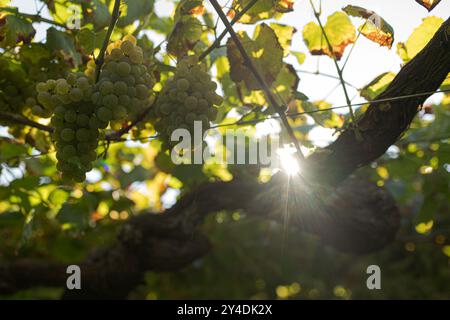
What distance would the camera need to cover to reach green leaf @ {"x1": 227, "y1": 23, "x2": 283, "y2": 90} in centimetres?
109

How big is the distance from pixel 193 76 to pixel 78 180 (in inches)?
11.6

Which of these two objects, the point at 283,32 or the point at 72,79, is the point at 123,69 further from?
the point at 283,32

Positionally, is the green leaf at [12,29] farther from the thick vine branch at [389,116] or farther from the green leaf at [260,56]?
the thick vine branch at [389,116]

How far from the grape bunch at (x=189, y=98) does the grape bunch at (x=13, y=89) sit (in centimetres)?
38

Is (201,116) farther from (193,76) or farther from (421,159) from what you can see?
(421,159)

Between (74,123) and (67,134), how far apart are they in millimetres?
30

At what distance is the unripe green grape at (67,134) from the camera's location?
0.86 m

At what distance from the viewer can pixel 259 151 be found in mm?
1449

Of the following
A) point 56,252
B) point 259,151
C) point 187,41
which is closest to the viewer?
point 187,41

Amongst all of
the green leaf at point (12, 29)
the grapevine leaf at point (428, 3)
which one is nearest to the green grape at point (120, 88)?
the green leaf at point (12, 29)

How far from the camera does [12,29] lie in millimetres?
1034

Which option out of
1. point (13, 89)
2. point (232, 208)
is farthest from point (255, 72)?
point (232, 208)
